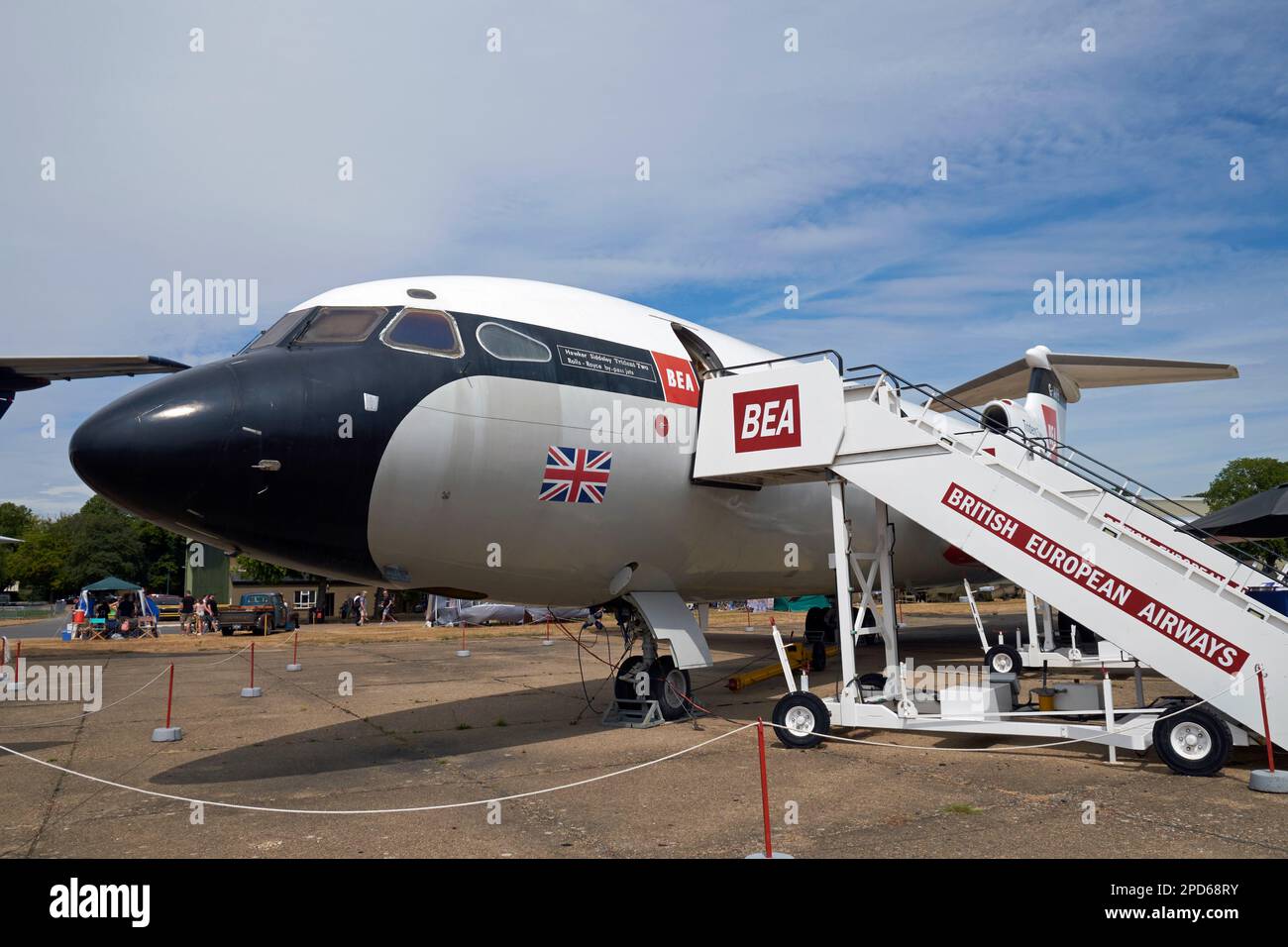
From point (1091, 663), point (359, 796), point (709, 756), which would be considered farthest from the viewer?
point (1091, 663)

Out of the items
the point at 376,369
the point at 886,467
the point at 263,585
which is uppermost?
the point at 376,369

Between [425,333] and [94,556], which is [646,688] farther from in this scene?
[94,556]

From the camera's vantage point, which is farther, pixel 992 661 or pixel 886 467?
pixel 992 661

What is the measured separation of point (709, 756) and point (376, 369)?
215 inches

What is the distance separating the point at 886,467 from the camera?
34.0 ft

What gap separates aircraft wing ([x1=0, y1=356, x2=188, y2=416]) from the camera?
85.8 ft

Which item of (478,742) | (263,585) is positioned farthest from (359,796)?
(263,585)

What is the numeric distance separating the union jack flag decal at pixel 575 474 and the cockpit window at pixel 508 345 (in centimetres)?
103

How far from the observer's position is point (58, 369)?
88.8ft

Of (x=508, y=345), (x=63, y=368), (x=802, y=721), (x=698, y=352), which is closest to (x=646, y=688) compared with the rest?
(x=802, y=721)

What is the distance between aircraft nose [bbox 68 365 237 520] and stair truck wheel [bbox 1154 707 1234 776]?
933 centimetres

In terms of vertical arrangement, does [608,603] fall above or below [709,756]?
above
